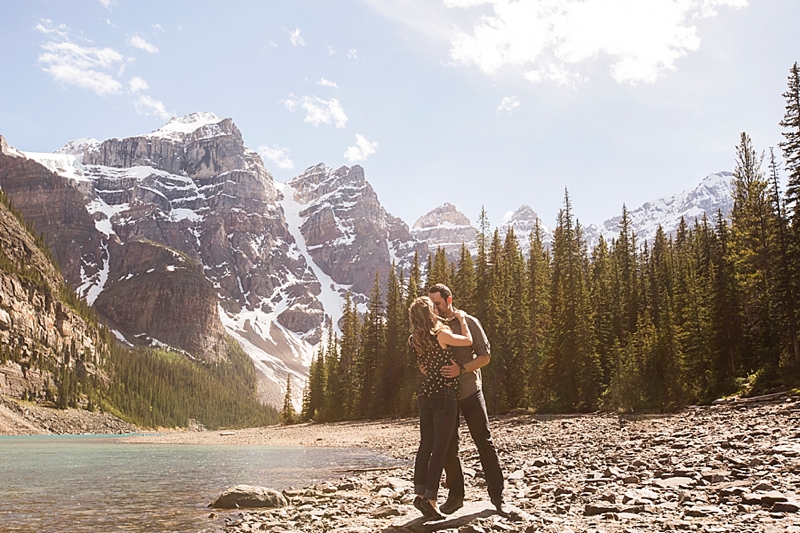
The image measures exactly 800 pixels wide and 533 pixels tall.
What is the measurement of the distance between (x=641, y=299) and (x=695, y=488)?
1880 inches

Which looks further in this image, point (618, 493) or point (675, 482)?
point (675, 482)

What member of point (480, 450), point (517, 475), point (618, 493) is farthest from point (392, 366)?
point (480, 450)

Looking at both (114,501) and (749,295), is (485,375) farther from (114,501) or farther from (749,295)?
(114,501)

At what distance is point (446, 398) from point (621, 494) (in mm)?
3106

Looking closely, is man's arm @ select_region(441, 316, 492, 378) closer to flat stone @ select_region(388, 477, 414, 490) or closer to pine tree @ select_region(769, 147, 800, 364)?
flat stone @ select_region(388, 477, 414, 490)

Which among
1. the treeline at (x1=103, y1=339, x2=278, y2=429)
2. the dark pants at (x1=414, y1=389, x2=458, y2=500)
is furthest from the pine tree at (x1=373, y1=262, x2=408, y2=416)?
the treeline at (x1=103, y1=339, x2=278, y2=429)

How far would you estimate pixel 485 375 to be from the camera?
48.8 metres

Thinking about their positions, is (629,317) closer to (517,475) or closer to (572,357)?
(572,357)

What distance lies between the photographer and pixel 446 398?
25.2ft

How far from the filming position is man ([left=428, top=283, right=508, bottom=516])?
7.75 metres

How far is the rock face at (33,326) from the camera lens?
120 meters

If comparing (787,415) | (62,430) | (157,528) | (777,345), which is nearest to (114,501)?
(157,528)

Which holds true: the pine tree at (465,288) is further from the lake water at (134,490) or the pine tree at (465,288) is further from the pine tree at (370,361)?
the lake water at (134,490)

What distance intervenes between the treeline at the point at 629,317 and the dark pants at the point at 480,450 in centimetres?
1090
